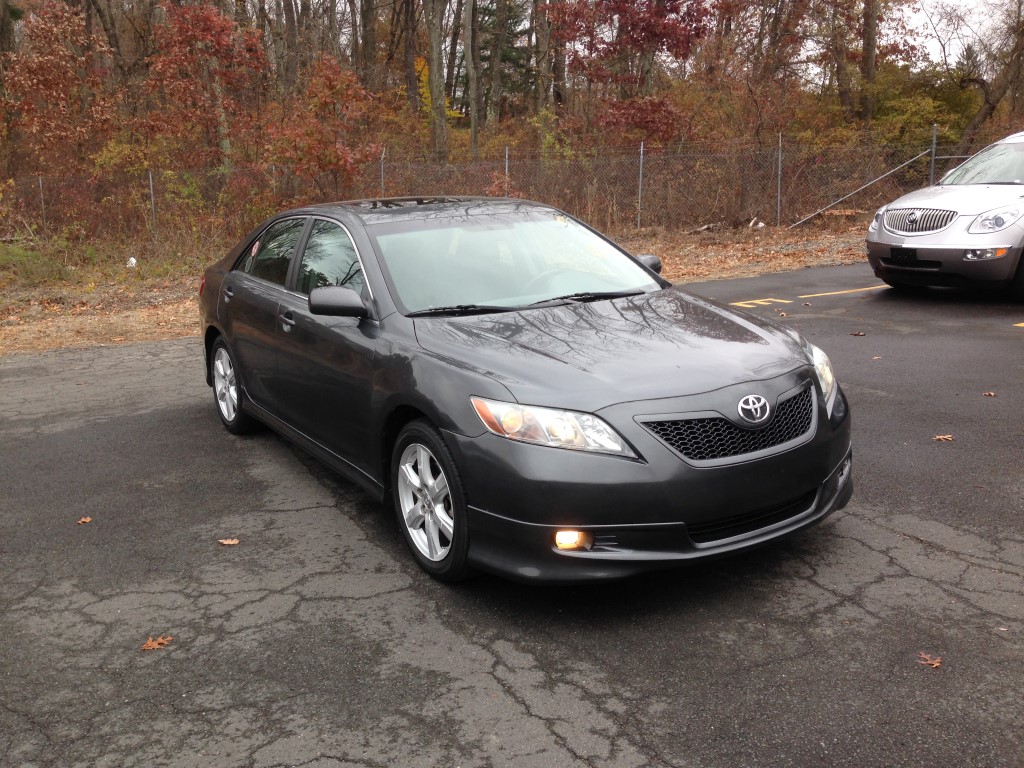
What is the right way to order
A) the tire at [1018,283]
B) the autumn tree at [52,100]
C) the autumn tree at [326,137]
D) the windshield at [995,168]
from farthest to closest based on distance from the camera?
1. the autumn tree at [52,100]
2. the autumn tree at [326,137]
3. the windshield at [995,168]
4. the tire at [1018,283]

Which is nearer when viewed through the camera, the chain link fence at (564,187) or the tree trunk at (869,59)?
the chain link fence at (564,187)

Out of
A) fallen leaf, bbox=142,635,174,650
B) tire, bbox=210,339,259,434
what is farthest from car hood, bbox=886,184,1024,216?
fallen leaf, bbox=142,635,174,650

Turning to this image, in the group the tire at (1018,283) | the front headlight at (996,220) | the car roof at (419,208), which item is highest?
the car roof at (419,208)

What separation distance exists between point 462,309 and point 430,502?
1016 mm

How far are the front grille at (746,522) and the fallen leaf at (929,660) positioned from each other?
0.75 m

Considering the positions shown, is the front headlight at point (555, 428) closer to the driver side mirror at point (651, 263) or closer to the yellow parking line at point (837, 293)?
the driver side mirror at point (651, 263)

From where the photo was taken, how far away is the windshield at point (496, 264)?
4.77 m

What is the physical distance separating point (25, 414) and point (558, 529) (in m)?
5.52

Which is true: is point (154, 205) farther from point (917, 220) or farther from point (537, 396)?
point (537, 396)

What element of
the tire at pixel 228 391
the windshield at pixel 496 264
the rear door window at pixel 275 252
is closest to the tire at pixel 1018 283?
the windshield at pixel 496 264

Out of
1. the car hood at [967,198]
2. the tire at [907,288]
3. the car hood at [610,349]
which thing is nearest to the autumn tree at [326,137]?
the tire at [907,288]

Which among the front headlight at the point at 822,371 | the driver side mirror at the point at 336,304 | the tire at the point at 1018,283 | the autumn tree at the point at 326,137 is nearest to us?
the front headlight at the point at 822,371

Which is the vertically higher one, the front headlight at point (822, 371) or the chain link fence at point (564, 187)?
the chain link fence at point (564, 187)

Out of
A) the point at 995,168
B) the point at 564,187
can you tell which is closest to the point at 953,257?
the point at 995,168
